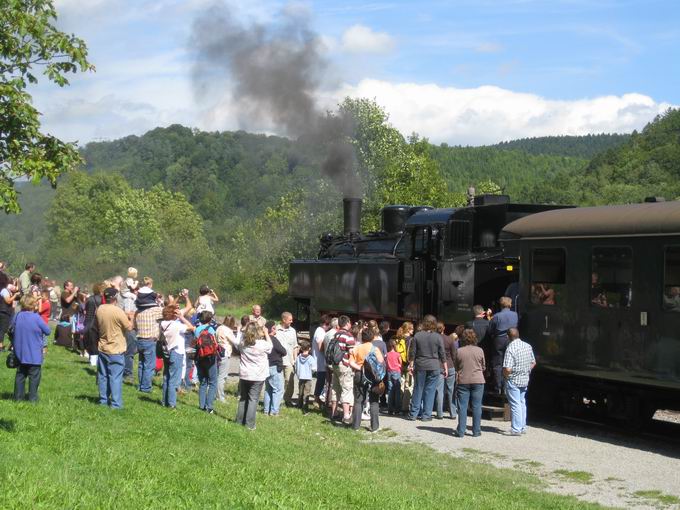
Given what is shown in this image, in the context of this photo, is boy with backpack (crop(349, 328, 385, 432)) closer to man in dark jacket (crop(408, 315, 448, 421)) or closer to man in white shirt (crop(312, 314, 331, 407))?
man in dark jacket (crop(408, 315, 448, 421))

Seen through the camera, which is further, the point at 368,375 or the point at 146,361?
the point at 146,361

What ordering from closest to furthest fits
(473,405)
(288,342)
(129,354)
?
(473,405)
(288,342)
(129,354)

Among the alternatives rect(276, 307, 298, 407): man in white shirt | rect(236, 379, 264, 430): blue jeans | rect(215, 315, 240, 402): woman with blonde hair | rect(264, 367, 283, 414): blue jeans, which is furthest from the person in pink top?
rect(236, 379, 264, 430): blue jeans

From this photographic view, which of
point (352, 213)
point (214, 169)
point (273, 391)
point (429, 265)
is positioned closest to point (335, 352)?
point (273, 391)

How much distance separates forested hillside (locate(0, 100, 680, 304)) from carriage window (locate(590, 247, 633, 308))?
8555mm

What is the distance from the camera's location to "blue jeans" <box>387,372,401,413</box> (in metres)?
16.9

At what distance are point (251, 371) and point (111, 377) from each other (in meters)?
2.01

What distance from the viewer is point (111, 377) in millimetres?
13312

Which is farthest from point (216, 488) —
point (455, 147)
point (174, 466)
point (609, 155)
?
point (455, 147)

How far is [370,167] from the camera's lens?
4834cm

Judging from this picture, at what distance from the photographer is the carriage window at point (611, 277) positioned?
43.4ft

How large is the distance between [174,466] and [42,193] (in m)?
176

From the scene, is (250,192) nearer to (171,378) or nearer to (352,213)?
A: (352,213)

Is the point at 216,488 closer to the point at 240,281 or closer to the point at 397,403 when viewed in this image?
the point at 397,403
